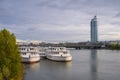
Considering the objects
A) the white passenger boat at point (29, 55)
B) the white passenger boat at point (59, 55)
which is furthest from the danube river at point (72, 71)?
the white passenger boat at point (59, 55)

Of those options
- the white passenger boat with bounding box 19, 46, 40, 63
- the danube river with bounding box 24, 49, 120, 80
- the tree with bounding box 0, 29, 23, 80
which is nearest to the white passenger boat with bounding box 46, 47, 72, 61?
the white passenger boat with bounding box 19, 46, 40, 63

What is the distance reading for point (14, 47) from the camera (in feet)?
104

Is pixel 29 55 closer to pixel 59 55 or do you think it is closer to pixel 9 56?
pixel 59 55

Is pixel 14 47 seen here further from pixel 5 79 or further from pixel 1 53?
pixel 5 79

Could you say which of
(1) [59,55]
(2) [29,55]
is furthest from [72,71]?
(1) [59,55]

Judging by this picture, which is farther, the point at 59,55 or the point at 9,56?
the point at 59,55

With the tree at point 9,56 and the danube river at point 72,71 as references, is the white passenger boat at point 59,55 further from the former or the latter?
the tree at point 9,56

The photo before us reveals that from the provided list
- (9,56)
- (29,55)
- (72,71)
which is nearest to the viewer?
(9,56)

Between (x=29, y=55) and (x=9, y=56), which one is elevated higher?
(x=9, y=56)

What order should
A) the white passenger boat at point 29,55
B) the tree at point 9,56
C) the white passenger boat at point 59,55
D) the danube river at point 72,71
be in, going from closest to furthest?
the tree at point 9,56 < the danube river at point 72,71 < the white passenger boat at point 29,55 < the white passenger boat at point 59,55

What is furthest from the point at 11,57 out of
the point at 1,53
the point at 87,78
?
the point at 87,78

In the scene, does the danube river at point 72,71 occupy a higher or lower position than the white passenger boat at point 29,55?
lower

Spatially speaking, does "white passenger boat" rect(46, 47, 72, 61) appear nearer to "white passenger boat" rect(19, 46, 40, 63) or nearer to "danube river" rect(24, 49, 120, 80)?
"white passenger boat" rect(19, 46, 40, 63)

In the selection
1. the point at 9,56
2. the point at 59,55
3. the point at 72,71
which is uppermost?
the point at 9,56
